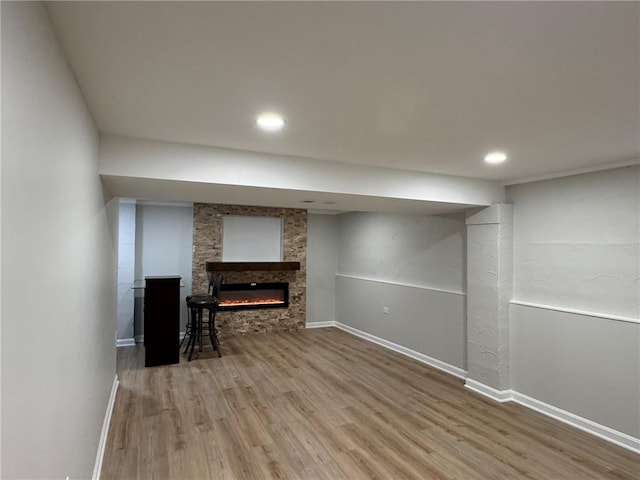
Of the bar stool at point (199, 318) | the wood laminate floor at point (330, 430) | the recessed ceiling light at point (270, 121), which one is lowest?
the wood laminate floor at point (330, 430)

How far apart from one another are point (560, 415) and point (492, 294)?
125cm

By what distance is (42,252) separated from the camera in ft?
3.76

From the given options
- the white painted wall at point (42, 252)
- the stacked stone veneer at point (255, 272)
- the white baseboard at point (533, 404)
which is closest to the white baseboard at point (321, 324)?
the stacked stone veneer at point (255, 272)

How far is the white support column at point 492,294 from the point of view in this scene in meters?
3.91

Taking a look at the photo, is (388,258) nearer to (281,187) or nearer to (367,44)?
(281,187)

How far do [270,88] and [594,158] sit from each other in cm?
275

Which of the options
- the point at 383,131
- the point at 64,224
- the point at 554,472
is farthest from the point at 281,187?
the point at 554,472

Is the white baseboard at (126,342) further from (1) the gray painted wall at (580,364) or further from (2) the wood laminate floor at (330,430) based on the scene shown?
(1) the gray painted wall at (580,364)

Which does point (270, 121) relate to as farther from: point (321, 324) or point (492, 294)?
point (321, 324)

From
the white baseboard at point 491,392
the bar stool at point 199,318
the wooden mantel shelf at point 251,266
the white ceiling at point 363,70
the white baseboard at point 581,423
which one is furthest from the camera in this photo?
the wooden mantel shelf at point 251,266

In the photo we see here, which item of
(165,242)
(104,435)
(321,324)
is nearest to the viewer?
(104,435)

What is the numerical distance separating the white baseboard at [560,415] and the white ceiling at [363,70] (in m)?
2.36

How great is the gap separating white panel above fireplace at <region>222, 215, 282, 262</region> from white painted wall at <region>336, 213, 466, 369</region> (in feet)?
4.52

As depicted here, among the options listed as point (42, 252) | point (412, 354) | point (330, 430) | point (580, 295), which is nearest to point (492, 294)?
point (580, 295)
